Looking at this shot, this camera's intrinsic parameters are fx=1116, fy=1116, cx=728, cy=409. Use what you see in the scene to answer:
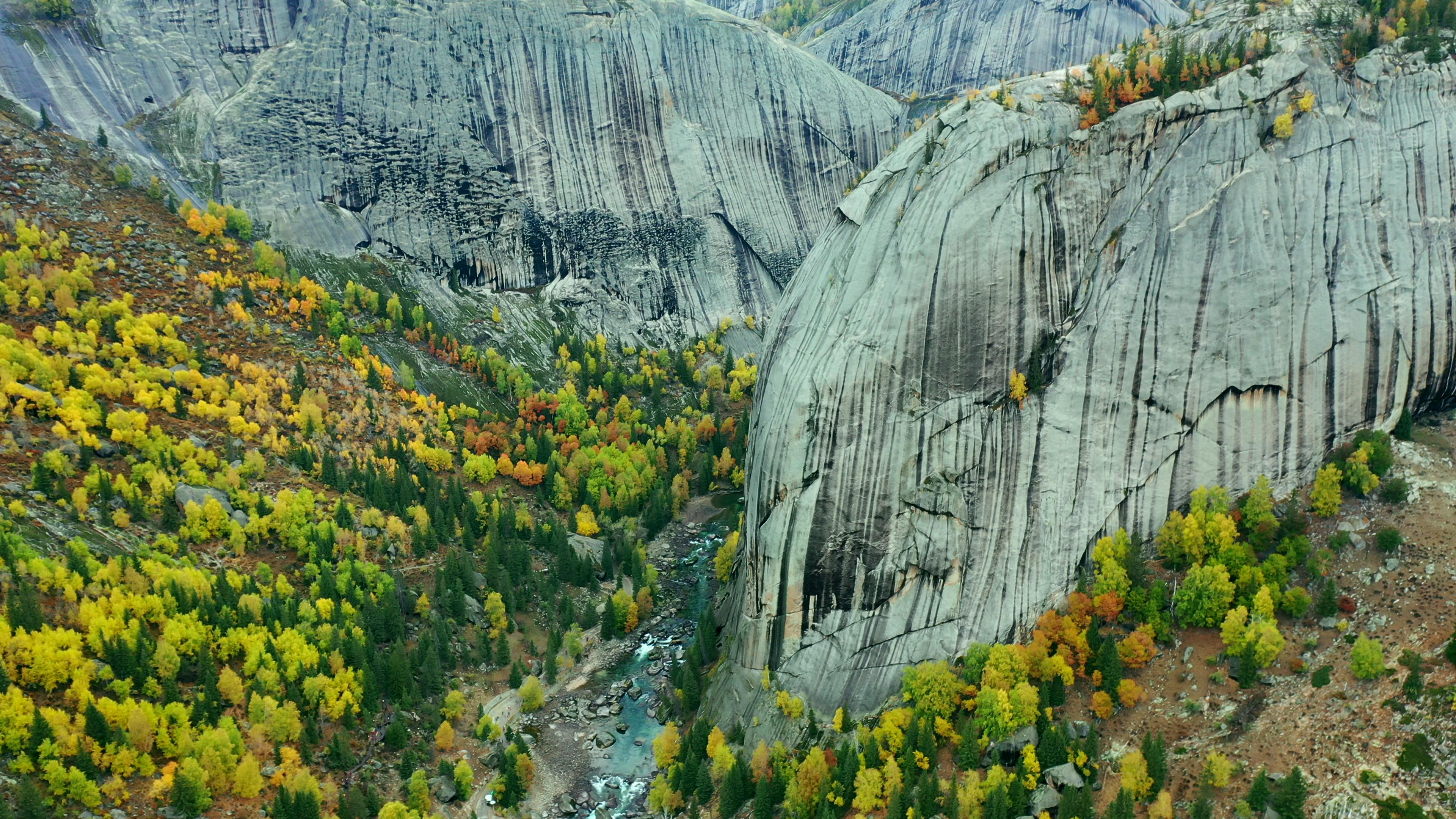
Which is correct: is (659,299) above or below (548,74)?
below

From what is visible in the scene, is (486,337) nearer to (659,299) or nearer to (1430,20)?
(659,299)

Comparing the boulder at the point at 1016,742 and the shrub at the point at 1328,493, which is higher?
the shrub at the point at 1328,493

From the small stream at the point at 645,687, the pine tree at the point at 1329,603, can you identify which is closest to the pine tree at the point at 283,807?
the small stream at the point at 645,687

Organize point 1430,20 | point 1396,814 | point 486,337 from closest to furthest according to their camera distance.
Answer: point 1396,814
point 1430,20
point 486,337

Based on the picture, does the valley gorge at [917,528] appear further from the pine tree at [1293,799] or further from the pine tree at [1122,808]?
the pine tree at [1122,808]

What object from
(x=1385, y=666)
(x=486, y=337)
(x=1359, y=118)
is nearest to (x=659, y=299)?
(x=486, y=337)

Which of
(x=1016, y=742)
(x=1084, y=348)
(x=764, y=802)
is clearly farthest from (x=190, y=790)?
(x=1084, y=348)

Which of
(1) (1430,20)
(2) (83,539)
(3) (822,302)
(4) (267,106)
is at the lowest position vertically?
(2) (83,539)

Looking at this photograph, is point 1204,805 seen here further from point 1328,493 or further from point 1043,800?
point 1328,493
